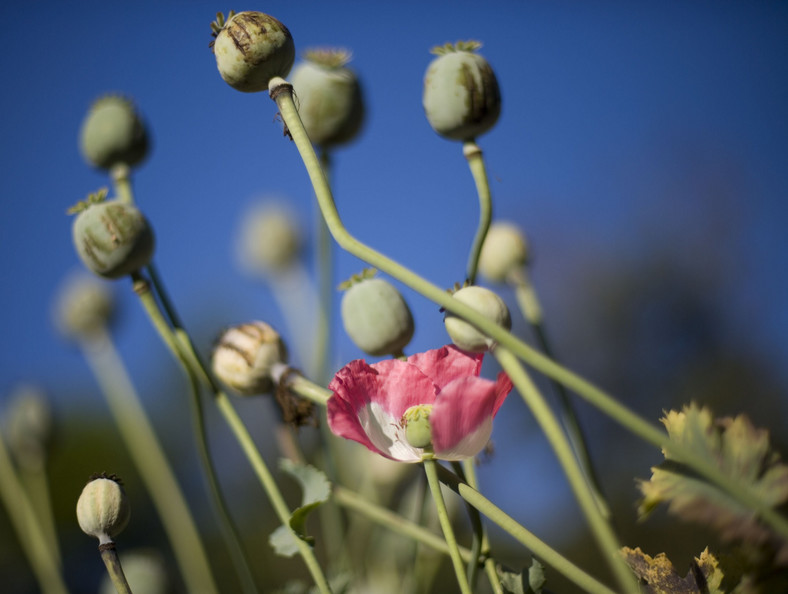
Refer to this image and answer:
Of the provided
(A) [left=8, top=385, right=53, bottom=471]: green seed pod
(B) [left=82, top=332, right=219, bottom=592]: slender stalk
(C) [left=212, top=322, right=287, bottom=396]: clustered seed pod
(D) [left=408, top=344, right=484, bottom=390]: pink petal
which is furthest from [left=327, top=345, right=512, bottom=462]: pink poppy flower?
(A) [left=8, top=385, right=53, bottom=471]: green seed pod

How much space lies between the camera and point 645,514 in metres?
0.31

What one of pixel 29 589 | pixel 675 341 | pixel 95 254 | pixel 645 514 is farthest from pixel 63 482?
pixel 675 341

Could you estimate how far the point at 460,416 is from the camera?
1.23 feet

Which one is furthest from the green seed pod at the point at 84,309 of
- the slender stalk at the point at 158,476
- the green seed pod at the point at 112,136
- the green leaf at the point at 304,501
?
the green leaf at the point at 304,501

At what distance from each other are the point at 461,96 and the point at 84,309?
624 mm

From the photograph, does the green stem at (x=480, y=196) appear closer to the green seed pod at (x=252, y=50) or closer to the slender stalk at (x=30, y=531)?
the green seed pod at (x=252, y=50)

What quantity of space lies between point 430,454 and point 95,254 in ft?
0.90

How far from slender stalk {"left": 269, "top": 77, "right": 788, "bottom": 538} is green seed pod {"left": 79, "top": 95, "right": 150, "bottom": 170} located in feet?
1.08

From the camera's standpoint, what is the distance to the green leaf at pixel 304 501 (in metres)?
0.42

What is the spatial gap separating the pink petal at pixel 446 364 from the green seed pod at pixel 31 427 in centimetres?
54

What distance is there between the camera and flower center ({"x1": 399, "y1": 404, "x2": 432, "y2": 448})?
394 mm

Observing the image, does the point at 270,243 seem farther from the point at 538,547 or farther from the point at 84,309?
the point at 538,547

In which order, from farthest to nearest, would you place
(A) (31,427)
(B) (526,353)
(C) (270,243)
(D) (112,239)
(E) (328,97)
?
(C) (270,243) < (A) (31,427) < (E) (328,97) < (D) (112,239) < (B) (526,353)

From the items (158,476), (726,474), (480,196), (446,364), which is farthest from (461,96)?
(158,476)
